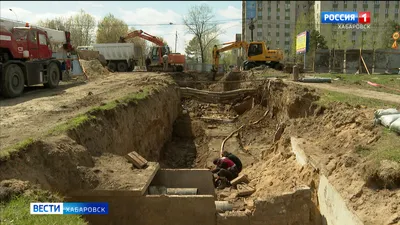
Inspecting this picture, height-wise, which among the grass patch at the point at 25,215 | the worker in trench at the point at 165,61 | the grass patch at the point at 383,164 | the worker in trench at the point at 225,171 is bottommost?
the worker in trench at the point at 225,171

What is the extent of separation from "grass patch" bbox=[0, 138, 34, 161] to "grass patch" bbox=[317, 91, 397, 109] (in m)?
8.67

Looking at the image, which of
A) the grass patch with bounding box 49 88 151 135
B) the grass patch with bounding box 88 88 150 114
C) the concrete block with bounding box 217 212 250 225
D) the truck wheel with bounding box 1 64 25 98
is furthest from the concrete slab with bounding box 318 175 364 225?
the truck wheel with bounding box 1 64 25 98

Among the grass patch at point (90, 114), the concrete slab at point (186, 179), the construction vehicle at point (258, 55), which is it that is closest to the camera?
the grass patch at point (90, 114)

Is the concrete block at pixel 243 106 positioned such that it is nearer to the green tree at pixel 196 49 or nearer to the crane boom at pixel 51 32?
the crane boom at pixel 51 32

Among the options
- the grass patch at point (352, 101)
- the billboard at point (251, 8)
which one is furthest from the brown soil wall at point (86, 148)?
the billboard at point (251, 8)

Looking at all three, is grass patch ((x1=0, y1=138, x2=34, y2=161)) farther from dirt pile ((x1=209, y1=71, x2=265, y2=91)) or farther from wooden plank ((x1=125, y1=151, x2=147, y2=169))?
dirt pile ((x1=209, y1=71, x2=265, y2=91))

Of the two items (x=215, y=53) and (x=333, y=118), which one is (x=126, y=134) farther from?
(x=215, y=53)

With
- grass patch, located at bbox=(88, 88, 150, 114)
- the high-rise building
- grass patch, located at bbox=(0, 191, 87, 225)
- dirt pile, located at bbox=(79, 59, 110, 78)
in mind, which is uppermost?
the high-rise building

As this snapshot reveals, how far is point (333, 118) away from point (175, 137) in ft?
33.0

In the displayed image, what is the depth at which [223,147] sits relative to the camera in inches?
636

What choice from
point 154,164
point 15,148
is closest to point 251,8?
point 154,164

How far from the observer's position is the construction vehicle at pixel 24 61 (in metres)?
14.2

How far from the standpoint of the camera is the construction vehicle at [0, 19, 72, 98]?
14.2m

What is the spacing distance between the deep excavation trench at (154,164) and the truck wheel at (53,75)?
538 centimetres
